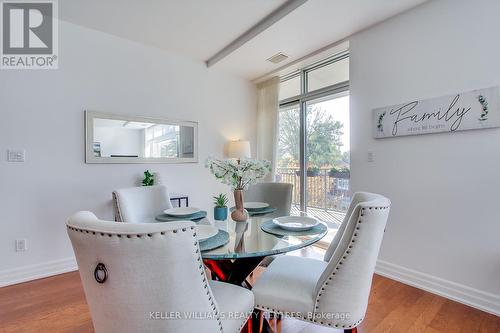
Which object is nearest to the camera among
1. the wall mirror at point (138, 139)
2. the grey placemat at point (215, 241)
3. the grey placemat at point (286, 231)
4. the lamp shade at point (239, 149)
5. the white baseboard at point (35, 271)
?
the grey placemat at point (215, 241)

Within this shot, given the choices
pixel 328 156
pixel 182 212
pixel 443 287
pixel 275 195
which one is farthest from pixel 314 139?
pixel 182 212

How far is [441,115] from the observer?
214 centimetres

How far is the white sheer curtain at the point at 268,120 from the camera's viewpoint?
13.0 feet

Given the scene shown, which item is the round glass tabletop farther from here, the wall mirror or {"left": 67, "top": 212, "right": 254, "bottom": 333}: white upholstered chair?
the wall mirror

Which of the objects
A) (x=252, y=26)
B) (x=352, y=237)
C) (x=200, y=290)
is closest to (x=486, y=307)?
(x=352, y=237)

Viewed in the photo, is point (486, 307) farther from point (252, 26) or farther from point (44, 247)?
point (44, 247)

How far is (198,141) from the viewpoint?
11.8 ft

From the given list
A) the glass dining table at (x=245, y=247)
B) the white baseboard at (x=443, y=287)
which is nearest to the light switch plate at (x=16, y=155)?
the glass dining table at (x=245, y=247)

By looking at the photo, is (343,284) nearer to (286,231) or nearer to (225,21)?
(286,231)

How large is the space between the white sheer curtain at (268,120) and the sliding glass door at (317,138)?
0.41 feet

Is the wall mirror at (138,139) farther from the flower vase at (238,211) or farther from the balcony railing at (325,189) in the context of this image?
the flower vase at (238,211)
